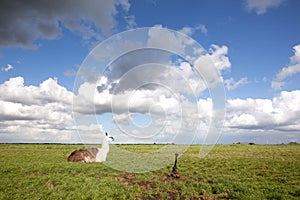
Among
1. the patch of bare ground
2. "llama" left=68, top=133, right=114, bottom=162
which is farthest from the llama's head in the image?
the patch of bare ground

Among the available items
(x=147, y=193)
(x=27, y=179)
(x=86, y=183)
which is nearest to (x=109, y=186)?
(x=86, y=183)

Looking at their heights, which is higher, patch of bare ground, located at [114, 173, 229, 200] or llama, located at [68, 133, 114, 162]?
llama, located at [68, 133, 114, 162]

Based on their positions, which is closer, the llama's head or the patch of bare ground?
the patch of bare ground

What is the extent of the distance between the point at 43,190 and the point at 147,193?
4485 millimetres

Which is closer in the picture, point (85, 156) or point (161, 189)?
point (161, 189)

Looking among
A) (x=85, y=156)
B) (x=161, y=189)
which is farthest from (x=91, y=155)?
(x=161, y=189)

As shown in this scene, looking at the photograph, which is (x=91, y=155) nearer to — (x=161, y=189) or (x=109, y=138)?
(x=109, y=138)

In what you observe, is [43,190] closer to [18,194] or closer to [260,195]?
[18,194]

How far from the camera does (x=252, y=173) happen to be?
1539 centimetres

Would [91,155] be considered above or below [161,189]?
above

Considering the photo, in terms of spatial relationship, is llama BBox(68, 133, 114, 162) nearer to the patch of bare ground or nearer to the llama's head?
the llama's head

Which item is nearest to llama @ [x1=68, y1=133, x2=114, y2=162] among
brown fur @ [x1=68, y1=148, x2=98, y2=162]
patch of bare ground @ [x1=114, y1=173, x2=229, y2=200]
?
brown fur @ [x1=68, y1=148, x2=98, y2=162]

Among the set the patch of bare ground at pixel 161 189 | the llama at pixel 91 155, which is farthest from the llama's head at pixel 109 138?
the patch of bare ground at pixel 161 189

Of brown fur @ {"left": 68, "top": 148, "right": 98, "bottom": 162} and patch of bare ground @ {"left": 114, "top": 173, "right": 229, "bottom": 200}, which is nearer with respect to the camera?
patch of bare ground @ {"left": 114, "top": 173, "right": 229, "bottom": 200}
